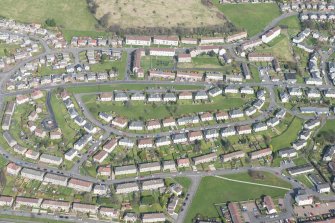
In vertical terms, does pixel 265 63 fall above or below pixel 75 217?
above

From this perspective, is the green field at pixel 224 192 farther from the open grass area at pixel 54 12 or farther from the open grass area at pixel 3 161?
the open grass area at pixel 54 12

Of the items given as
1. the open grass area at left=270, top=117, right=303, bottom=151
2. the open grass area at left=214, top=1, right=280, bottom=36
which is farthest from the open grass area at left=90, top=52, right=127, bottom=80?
the open grass area at left=270, top=117, right=303, bottom=151

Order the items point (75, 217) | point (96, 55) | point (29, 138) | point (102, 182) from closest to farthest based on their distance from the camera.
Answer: point (75, 217) → point (102, 182) → point (29, 138) → point (96, 55)

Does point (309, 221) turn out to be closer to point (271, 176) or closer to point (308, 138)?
point (271, 176)

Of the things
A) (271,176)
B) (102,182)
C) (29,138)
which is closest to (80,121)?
(29,138)

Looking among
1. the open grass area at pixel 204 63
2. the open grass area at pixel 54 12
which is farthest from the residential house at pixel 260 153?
the open grass area at pixel 54 12

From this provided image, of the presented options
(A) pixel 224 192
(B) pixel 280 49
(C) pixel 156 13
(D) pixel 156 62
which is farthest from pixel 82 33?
(A) pixel 224 192
